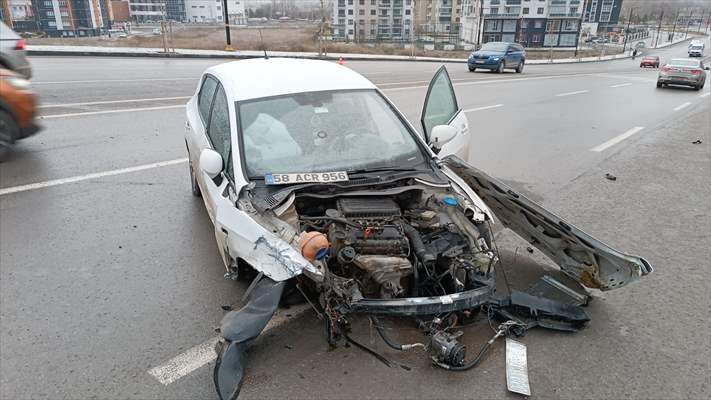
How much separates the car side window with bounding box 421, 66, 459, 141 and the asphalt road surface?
190cm

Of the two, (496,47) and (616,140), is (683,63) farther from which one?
(616,140)

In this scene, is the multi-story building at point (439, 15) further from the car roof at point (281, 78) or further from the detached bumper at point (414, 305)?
the detached bumper at point (414, 305)

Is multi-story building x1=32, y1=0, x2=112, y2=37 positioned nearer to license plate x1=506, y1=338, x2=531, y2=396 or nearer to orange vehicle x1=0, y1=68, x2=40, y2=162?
orange vehicle x1=0, y1=68, x2=40, y2=162

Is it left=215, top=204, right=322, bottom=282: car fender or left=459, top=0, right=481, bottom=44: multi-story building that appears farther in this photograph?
left=459, top=0, right=481, bottom=44: multi-story building

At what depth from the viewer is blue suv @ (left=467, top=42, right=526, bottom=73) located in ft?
89.7

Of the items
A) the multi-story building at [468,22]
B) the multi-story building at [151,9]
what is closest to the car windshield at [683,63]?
the multi-story building at [468,22]

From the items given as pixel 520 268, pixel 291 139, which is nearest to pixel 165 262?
pixel 291 139

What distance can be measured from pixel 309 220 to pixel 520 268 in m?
2.15

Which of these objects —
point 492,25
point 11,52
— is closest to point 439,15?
point 492,25

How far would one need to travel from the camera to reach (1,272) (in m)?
4.21

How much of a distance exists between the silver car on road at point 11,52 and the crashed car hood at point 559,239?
388 inches

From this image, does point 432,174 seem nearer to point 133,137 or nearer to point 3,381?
point 3,381

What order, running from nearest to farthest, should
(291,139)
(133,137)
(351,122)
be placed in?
(291,139)
(351,122)
(133,137)

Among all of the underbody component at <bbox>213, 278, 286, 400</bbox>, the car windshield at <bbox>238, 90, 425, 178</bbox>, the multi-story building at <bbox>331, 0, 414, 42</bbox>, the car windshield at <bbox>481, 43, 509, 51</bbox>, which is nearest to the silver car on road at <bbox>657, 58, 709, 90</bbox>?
the car windshield at <bbox>481, 43, 509, 51</bbox>
